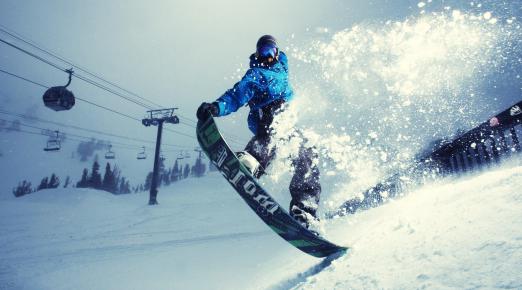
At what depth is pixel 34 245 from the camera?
7.54 metres

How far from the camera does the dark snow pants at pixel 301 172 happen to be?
10.3ft

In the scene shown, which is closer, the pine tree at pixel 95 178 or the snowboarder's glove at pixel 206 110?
the snowboarder's glove at pixel 206 110

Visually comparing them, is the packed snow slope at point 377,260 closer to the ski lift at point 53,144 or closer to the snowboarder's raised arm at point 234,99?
the snowboarder's raised arm at point 234,99

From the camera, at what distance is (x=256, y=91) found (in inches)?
130

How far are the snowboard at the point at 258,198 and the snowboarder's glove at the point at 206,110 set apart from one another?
5cm

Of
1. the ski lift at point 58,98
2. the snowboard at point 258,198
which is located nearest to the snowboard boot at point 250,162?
the snowboard at point 258,198

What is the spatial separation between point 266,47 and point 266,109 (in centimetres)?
69

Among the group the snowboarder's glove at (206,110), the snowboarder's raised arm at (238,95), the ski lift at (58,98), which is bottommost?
the snowboarder's glove at (206,110)

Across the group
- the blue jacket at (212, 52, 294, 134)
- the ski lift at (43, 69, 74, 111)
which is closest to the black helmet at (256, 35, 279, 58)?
the blue jacket at (212, 52, 294, 134)

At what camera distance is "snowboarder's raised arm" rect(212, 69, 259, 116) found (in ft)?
10.2

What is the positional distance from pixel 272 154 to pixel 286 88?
30.8 inches

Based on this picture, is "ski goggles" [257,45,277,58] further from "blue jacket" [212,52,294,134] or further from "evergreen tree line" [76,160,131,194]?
"evergreen tree line" [76,160,131,194]

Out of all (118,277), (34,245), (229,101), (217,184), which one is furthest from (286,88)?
(217,184)

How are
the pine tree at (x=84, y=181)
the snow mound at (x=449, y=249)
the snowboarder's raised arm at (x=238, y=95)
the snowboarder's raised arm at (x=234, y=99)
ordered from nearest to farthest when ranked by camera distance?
1. the snow mound at (x=449, y=249)
2. the snowboarder's raised arm at (x=234, y=99)
3. the snowboarder's raised arm at (x=238, y=95)
4. the pine tree at (x=84, y=181)
